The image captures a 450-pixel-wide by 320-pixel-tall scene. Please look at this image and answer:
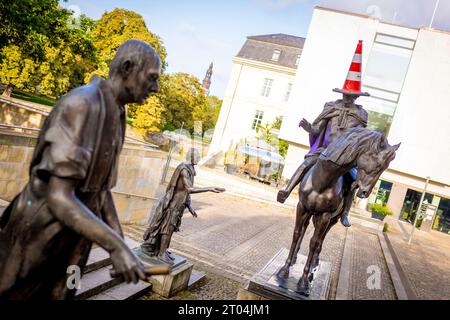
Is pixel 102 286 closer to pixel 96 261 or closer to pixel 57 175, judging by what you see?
pixel 96 261

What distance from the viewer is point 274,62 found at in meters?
38.7

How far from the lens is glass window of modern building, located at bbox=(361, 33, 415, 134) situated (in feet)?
94.8

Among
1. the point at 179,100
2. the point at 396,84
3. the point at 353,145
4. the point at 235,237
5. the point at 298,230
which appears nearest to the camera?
the point at 353,145

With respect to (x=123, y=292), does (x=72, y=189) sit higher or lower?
higher

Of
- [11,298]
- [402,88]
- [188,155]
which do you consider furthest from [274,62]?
[11,298]

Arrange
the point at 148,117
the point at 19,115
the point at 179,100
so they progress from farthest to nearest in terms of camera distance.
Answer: the point at 179,100 → the point at 148,117 → the point at 19,115

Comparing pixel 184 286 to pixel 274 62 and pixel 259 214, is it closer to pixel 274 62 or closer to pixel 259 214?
pixel 259 214

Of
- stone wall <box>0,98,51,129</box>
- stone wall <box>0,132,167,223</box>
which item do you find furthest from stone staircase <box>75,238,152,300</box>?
stone wall <box>0,98,51,129</box>

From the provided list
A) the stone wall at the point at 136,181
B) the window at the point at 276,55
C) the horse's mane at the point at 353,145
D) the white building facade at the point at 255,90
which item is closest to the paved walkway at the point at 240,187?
the stone wall at the point at 136,181

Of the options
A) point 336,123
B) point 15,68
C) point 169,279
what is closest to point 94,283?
point 169,279

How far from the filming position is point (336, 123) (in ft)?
22.8

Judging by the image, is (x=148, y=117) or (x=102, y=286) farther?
(x=148, y=117)

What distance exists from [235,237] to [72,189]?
437 inches

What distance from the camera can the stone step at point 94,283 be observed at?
16.8 feet
